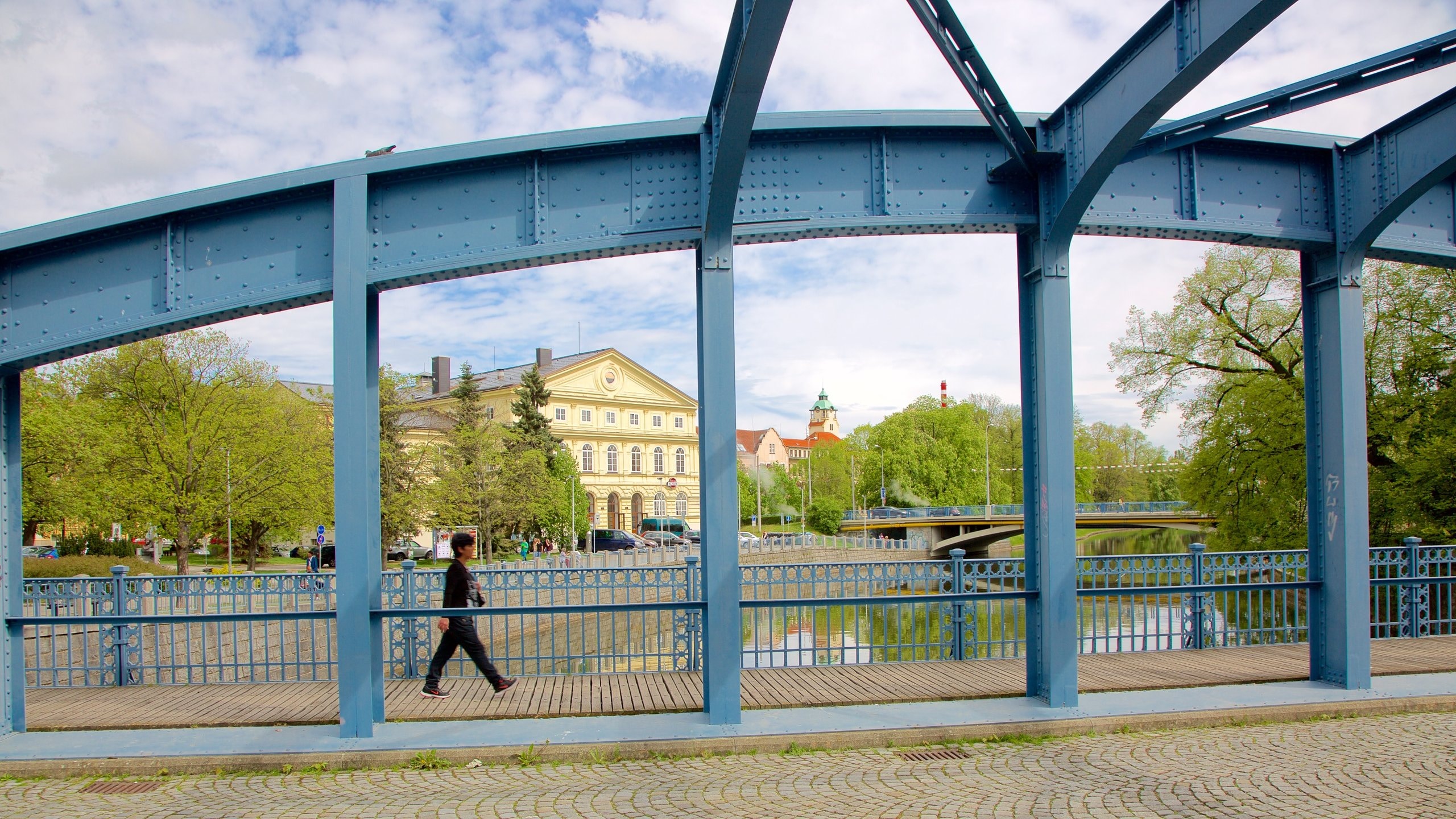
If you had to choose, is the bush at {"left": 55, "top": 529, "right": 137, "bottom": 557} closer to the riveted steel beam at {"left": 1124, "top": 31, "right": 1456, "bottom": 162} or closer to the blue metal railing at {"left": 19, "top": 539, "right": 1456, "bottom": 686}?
the blue metal railing at {"left": 19, "top": 539, "right": 1456, "bottom": 686}

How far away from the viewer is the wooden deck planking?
26.4ft

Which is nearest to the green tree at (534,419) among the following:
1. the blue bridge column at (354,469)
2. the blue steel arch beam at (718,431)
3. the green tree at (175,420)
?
the green tree at (175,420)

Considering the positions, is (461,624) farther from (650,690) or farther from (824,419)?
(824,419)

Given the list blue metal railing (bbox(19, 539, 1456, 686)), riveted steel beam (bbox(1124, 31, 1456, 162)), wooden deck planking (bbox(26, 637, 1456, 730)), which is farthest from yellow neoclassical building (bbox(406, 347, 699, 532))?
riveted steel beam (bbox(1124, 31, 1456, 162))

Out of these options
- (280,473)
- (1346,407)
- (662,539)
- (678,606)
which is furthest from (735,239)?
(662,539)

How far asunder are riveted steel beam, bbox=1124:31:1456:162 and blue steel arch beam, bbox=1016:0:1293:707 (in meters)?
0.56

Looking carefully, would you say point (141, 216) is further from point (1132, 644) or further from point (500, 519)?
point (500, 519)

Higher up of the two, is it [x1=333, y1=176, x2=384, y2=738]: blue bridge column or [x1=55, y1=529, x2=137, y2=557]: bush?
[x1=333, y1=176, x2=384, y2=738]: blue bridge column

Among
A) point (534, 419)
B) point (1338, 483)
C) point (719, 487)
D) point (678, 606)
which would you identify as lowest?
point (678, 606)

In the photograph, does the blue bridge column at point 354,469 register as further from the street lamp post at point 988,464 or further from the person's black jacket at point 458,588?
the street lamp post at point 988,464

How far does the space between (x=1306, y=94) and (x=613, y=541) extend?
53503 millimetres

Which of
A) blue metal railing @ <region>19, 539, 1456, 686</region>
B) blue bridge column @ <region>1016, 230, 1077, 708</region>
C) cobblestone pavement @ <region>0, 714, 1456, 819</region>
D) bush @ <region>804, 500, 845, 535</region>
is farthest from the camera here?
bush @ <region>804, 500, 845, 535</region>

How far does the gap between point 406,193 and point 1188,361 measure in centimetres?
2766

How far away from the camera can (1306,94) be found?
6.86 m
